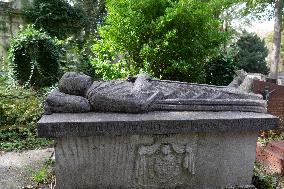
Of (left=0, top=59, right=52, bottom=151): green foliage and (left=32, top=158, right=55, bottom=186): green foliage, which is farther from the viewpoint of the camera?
(left=0, top=59, right=52, bottom=151): green foliage

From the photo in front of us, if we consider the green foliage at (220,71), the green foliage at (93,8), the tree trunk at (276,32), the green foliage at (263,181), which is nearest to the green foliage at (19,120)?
the green foliage at (263,181)

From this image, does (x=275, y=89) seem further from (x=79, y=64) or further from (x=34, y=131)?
(x=79, y=64)

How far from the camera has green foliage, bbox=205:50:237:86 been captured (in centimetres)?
803

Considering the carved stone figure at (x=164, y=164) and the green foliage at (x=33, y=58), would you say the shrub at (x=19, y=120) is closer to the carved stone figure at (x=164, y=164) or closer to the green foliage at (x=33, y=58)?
the green foliage at (x=33, y=58)

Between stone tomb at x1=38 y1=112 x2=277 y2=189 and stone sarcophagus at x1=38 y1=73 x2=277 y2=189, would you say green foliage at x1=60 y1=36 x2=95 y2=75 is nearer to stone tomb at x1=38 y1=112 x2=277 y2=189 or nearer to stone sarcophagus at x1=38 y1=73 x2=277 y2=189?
stone sarcophagus at x1=38 y1=73 x2=277 y2=189

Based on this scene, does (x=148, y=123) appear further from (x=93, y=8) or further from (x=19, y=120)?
(x=93, y=8)

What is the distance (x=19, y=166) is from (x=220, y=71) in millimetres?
5529

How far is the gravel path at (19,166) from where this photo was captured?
12.3ft

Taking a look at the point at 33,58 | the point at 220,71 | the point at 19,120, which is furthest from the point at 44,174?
the point at 33,58

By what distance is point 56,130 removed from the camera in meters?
3.11

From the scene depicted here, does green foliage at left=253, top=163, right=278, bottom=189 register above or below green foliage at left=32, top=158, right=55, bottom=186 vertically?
below

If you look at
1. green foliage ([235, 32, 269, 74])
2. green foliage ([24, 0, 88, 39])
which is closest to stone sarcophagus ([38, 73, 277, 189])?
green foliage ([24, 0, 88, 39])

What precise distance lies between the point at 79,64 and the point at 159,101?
25.9 feet

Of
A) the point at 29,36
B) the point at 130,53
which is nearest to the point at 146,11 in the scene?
the point at 130,53
